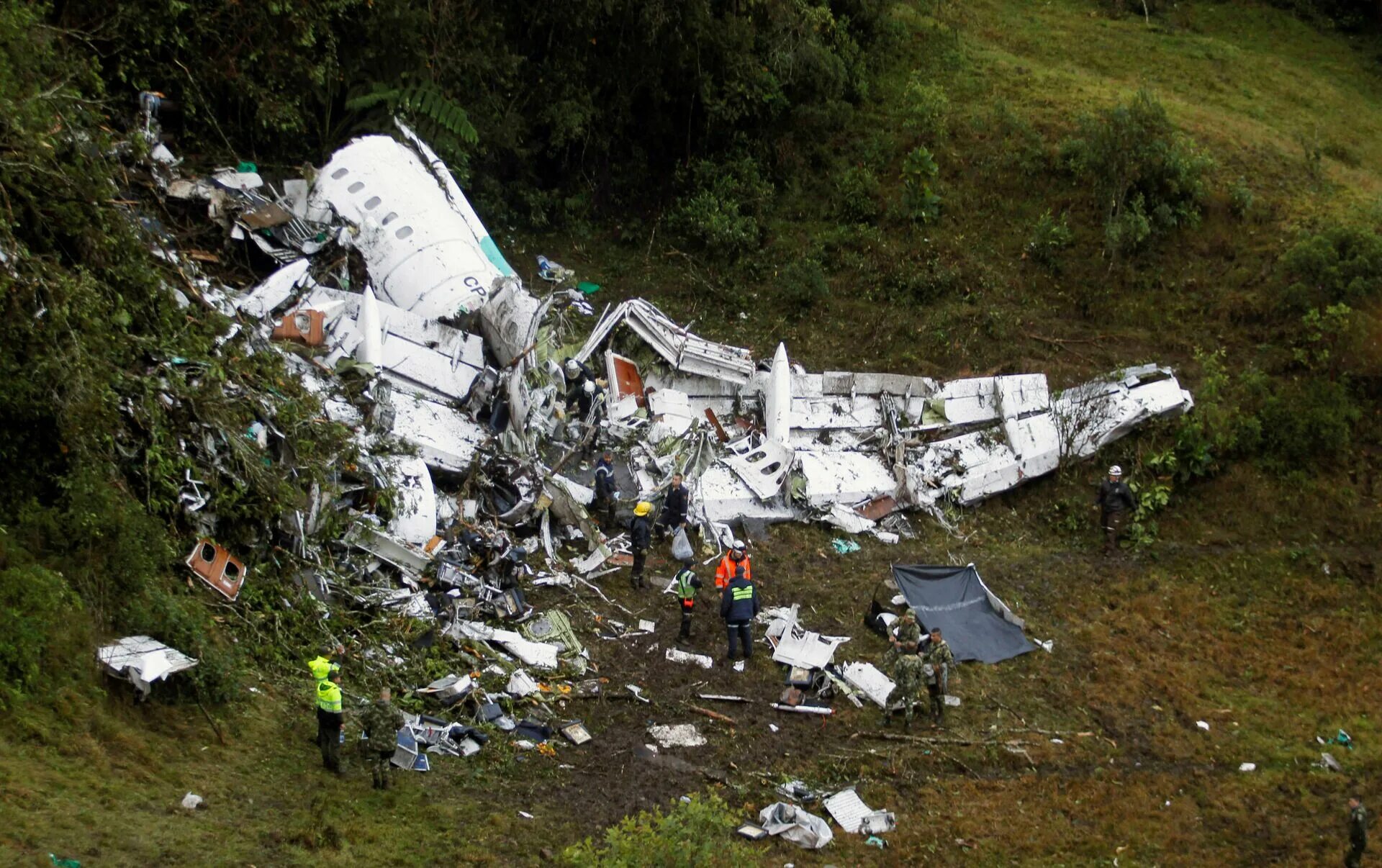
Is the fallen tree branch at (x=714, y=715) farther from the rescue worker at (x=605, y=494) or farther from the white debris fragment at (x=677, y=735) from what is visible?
the rescue worker at (x=605, y=494)

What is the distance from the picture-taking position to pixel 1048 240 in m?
19.9

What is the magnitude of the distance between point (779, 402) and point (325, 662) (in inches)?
335

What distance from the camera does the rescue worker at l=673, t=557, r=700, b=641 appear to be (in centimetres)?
1235

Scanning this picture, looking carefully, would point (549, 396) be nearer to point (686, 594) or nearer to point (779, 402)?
point (779, 402)

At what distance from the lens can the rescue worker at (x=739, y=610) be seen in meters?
12.0

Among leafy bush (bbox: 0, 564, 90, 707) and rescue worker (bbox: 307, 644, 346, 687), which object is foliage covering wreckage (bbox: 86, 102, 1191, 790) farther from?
leafy bush (bbox: 0, 564, 90, 707)

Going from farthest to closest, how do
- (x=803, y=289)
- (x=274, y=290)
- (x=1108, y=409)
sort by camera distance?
1. (x=803, y=289)
2. (x=1108, y=409)
3. (x=274, y=290)

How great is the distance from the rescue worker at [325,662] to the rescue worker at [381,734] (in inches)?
17.4

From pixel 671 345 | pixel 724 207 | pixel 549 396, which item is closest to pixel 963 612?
pixel 671 345

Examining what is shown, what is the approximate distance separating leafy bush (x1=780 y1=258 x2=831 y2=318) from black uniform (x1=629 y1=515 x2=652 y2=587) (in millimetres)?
6771

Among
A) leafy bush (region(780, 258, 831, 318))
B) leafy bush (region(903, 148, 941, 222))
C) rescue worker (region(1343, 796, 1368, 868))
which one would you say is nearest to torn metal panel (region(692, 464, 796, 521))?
leafy bush (region(780, 258, 831, 318))

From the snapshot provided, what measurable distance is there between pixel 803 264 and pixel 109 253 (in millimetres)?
11160

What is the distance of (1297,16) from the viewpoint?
27.2m

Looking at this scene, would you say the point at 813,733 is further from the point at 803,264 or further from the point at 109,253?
the point at 803,264
